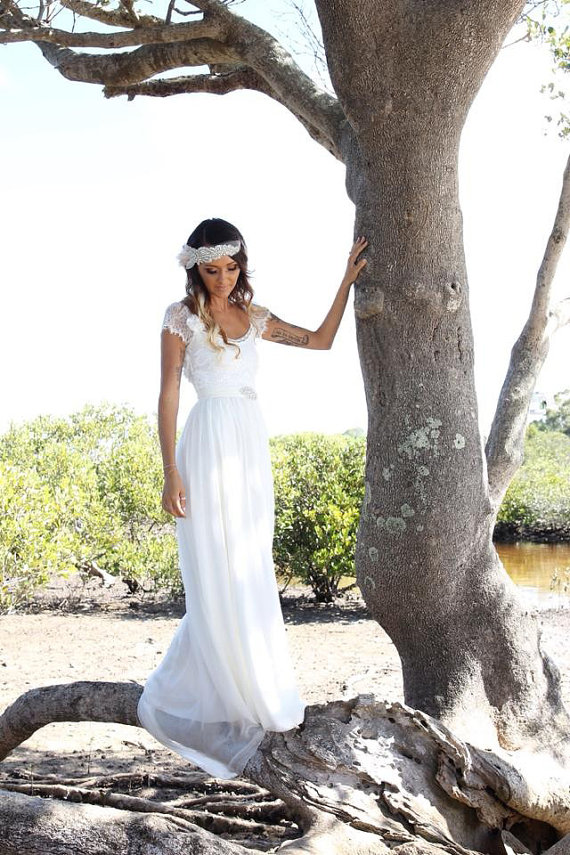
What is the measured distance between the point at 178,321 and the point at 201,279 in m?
0.28

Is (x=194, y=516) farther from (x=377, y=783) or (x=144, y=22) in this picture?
(x=144, y=22)

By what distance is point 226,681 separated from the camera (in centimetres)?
377

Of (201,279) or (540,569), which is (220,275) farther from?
(540,569)

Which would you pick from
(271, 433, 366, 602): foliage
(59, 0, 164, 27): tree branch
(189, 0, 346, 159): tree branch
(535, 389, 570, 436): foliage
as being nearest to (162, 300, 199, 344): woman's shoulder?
(189, 0, 346, 159): tree branch

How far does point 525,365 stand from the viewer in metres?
4.52

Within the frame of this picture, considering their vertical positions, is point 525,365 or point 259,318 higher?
point 259,318

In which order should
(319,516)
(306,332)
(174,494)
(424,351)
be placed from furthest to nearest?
(319,516), (306,332), (174,494), (424,351)

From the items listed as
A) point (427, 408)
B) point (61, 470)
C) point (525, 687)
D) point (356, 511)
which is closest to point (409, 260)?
point (427, 408)

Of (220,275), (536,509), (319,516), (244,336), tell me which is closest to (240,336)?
(244,336)

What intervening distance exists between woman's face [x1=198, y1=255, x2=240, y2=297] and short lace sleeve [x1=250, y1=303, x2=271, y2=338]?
0.16 meters

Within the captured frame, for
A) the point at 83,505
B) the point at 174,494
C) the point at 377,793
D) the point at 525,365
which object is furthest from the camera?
the point at 83,505

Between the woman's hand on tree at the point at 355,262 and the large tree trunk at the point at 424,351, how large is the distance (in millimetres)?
38

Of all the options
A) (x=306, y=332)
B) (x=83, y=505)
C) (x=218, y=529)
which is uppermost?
(x=306, y=332)

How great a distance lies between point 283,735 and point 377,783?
0.44 m
